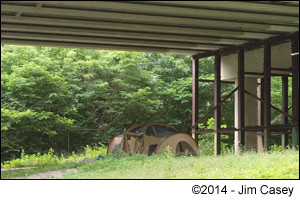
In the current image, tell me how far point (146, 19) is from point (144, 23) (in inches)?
40.7

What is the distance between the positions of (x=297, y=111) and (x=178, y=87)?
1381 centimetres

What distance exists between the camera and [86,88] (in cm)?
Result: 3130

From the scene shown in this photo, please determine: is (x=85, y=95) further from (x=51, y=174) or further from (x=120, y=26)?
(x=51, y=174)

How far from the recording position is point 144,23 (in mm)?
18125

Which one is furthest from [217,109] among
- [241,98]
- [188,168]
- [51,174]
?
[51,174]

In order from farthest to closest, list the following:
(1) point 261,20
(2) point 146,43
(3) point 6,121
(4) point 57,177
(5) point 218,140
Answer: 1. (3) point 6,121
2. (5) point 218,140
3. (2) point 146,43
4. (1) point 261,20
5. (4) point 57,177

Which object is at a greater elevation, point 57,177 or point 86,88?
point 86,88

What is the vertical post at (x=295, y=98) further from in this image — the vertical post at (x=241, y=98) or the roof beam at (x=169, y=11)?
the vertical post at (x=241, y=98)

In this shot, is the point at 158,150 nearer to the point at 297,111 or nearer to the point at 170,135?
the point at 170,135

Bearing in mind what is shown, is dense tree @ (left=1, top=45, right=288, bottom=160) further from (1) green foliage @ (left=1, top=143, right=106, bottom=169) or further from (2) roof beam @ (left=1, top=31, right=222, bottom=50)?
Result: (2) roof beam @ (left=1, top=31, right=222, bottom=50)

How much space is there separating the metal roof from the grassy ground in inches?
176
